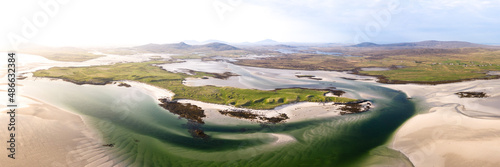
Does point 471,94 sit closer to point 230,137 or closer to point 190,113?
point 230,137

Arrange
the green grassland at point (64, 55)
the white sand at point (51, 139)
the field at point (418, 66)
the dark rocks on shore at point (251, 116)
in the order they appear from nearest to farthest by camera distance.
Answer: the white sand at point (51, 139)
the dark rocks on shore at point (251, 116)
the field at point (418, 66)
the green grassland at point (64, 55)

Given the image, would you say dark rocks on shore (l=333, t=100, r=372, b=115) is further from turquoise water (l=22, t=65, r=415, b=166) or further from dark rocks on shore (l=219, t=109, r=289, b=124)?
dark rocks on shore (l=219, t=109, r=289, b=124)

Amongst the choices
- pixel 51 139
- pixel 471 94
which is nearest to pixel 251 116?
pixel 51 139

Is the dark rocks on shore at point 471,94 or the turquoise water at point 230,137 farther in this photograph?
the dark rocks on shore at point 471,94

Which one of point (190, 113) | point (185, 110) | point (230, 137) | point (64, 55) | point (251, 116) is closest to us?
point (230, 137)

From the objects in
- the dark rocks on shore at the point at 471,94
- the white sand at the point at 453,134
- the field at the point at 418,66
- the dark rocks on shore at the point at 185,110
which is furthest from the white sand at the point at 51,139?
the field at the point at 418,66

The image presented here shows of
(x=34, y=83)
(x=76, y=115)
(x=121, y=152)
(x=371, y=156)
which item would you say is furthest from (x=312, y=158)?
(x=34, y=83)

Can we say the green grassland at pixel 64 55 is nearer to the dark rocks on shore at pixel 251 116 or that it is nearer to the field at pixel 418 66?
the field at pixel 418 66
